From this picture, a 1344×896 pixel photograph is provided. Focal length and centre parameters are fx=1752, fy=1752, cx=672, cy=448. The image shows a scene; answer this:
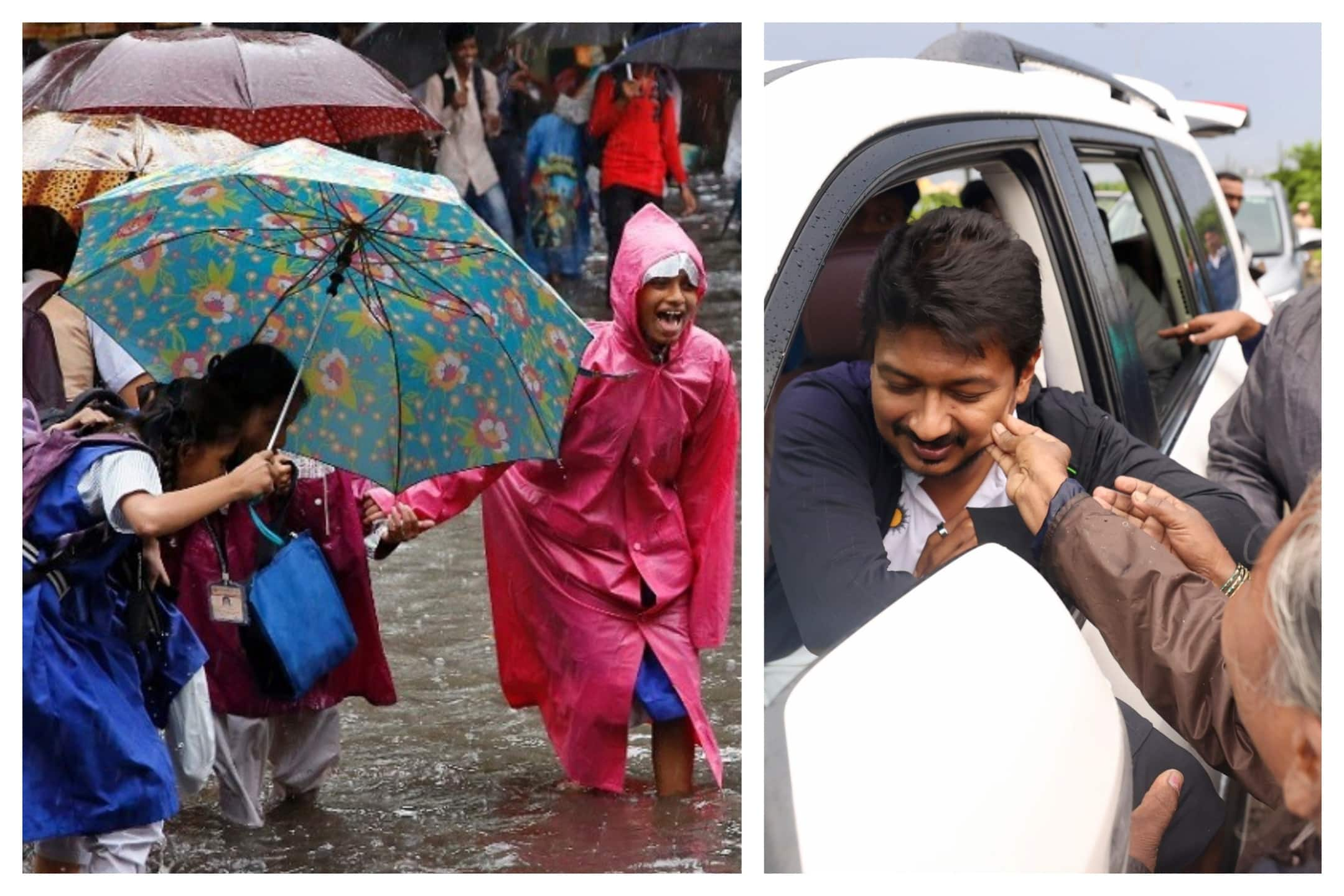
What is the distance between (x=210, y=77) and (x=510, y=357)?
139 cm

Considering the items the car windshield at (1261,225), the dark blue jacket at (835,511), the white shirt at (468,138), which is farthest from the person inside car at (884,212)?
the white shirt at (468,138)

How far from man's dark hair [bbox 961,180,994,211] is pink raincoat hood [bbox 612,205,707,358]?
103 cm

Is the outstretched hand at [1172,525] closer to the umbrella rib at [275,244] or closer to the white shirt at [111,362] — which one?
Result: the umbrella rib at [275,244]

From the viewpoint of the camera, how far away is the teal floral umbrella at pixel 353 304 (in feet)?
12.5

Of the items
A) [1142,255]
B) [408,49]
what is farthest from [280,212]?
[408,49]

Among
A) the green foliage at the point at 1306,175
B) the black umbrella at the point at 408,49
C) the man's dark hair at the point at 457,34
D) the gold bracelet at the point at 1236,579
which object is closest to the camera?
the gold bracelet at the point at 1236,579

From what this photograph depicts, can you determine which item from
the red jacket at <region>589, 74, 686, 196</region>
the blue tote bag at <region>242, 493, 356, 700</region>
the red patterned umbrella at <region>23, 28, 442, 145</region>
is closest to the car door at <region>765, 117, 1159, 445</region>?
the blue tote bag at <region>242, 493, 356, 700</region>

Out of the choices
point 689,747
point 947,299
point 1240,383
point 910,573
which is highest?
point 947,299

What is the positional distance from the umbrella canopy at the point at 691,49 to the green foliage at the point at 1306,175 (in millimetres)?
2632
